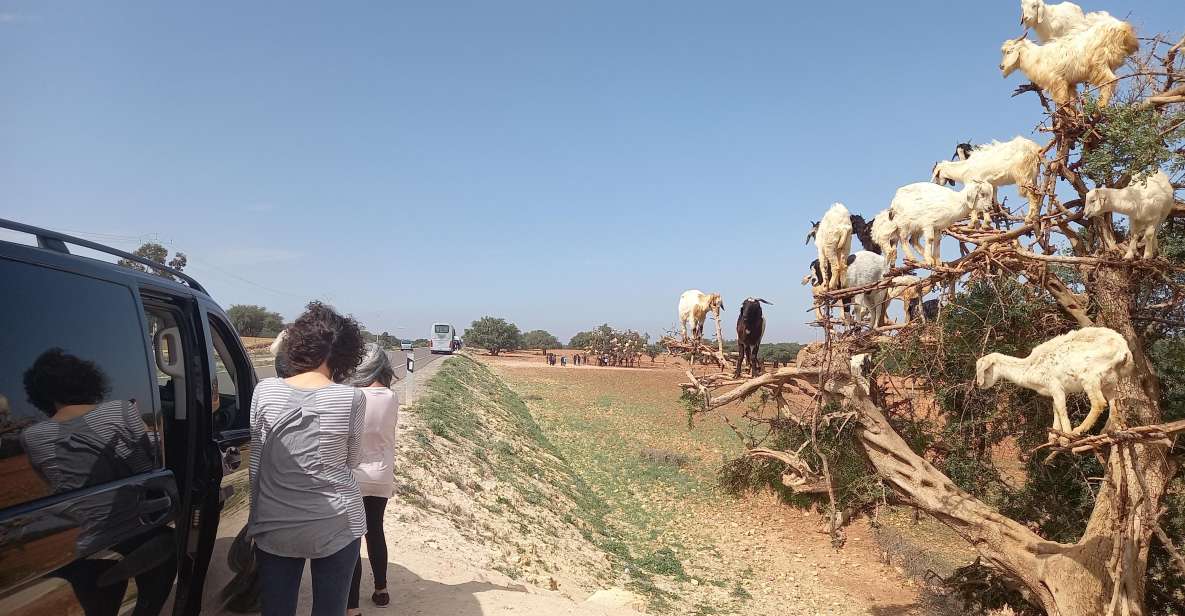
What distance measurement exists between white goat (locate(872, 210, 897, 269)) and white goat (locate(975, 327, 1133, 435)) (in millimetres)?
2791

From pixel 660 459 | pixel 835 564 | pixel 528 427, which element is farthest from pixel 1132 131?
pixel 528 427

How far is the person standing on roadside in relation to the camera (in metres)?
4.60

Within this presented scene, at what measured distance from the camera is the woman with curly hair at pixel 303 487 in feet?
10.0

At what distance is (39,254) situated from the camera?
229 centimetres

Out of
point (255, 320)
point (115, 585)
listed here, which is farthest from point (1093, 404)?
point (255, 320)

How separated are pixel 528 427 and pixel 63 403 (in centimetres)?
2052

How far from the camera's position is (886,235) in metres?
8.71

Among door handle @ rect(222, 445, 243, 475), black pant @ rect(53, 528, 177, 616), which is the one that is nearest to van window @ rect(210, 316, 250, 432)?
door handle @ rect(222, 445, 243, 475)

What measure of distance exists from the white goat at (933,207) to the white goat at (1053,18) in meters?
1.70

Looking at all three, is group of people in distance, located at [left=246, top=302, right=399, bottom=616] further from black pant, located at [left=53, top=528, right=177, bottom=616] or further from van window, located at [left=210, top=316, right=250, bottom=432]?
van window, located at [left=210, top=316, right=250, bottom=432]

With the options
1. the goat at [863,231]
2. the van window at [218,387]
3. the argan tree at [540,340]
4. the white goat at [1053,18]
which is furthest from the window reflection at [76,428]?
the argan tree at [540,340]

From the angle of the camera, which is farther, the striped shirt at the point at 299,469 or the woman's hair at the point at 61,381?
the striped shirt at the point at 299,469

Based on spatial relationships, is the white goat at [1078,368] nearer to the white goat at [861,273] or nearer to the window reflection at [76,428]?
the white goat at [861,273]

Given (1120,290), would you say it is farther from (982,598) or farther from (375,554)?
(375,554)
